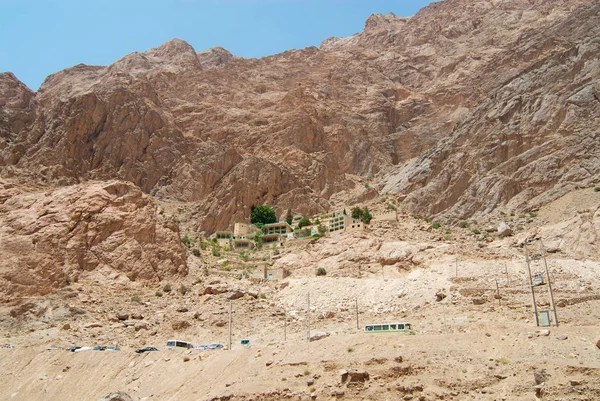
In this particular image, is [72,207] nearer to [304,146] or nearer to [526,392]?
[526,392]

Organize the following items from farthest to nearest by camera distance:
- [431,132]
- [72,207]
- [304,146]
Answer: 1. [431,132]
2. [304,146]
3. [72,207]

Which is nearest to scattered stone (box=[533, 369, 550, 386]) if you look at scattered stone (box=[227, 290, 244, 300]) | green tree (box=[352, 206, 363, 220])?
scattered stone (box=[227, 290, 244, 300])

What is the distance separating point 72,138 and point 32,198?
4384 cm

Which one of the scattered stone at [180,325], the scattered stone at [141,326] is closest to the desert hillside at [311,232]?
the scattered stone at [180,325]

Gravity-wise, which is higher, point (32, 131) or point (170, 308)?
point (32, 131)

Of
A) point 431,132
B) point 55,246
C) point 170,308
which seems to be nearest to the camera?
point 170,308

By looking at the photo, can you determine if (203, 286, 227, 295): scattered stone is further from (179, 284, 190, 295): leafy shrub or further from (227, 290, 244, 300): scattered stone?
(179, 284, 190, 295): leafy shrub

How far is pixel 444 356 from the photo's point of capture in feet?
79.7

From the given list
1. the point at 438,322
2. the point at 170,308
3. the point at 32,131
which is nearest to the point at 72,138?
the point at 32,131

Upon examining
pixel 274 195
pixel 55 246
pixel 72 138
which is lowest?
pixel 55 246

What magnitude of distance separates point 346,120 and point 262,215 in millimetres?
45029

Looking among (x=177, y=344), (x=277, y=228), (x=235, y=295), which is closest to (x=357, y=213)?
(x=277, y=228)

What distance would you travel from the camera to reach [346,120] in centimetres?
11475

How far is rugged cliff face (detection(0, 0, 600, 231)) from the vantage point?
234 ft
